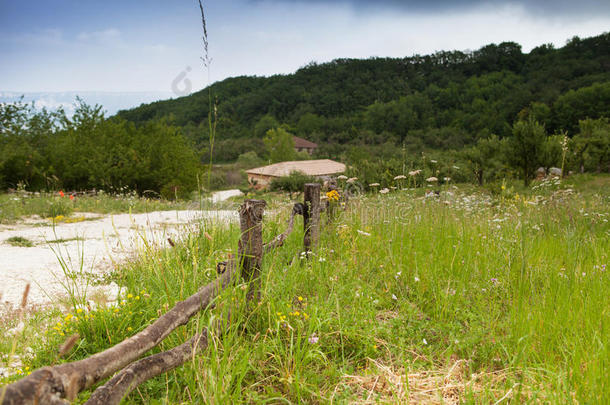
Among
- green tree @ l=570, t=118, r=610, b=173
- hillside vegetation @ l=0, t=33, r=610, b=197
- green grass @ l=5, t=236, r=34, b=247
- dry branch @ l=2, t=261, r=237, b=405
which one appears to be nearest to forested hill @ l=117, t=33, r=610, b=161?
hillside vegetation @ l=0, t=33, r=610, b=197

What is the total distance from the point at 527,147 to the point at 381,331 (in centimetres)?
2170

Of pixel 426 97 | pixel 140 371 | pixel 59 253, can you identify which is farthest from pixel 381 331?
pixel 426 97

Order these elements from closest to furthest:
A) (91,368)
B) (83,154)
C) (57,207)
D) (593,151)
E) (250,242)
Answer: (91,368), (250,242), (57,207), (83,154), (593,151)

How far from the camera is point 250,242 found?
2490 mm

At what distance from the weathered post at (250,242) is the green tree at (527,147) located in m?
21.8

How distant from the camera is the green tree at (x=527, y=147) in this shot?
20.0 metres

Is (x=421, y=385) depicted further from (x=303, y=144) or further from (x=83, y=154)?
(x=303, y=144)

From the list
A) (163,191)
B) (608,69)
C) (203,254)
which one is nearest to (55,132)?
(163,191)

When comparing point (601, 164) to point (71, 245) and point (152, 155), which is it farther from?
point (71, 245)

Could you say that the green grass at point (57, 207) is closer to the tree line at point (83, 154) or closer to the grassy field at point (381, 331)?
the tree line at point (83, 154)

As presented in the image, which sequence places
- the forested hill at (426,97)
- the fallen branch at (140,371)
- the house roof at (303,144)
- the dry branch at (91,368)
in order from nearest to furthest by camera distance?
the dry branch at (91,368) < the fallen branch at (140,371) < the forested hill at (426,97) < the house roof at (303,144)

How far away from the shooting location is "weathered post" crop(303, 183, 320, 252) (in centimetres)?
413

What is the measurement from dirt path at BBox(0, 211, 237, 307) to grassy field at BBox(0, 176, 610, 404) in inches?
20.4

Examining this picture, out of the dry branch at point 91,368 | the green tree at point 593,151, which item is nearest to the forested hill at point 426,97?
the green tree at point 593,151
